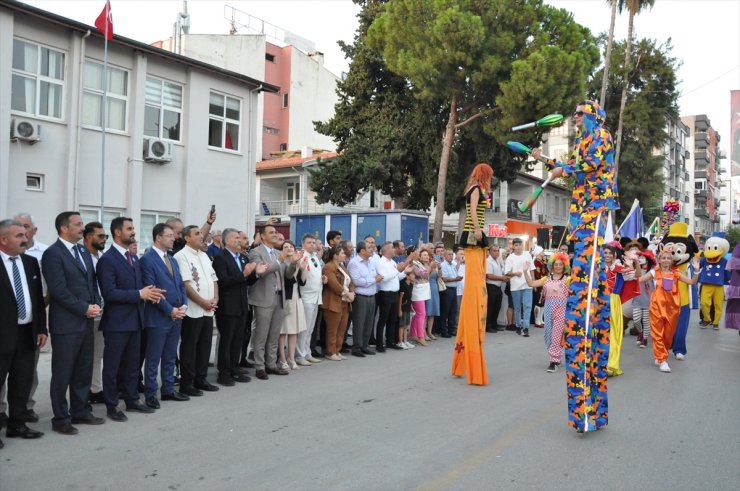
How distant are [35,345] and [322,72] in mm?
41972

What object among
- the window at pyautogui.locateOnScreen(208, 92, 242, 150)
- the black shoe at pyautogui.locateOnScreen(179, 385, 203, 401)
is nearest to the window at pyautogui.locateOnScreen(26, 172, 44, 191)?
the window at pyautogui.locateOnScreen(208, 92, 242, 150)

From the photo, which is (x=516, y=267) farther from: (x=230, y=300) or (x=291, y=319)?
(x=230, y=300)

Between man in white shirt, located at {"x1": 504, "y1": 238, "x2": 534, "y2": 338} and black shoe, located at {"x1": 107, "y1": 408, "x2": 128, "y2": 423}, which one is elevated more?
man in white shirt, located at {"x1": 504, "y1": 238, "x2": 534, "y2": 338}

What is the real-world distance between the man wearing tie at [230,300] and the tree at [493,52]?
1605cm

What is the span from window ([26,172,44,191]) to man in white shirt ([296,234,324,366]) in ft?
33.4

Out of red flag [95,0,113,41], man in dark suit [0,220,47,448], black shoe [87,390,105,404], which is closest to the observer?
man in dark suit [0,220,47,448]

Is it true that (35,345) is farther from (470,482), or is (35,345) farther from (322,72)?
(322,72)

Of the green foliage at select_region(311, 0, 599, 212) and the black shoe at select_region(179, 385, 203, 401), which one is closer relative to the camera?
the black shoe at select_region(179, 385, 203, 401)

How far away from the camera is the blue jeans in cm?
1336

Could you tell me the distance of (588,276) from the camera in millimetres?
5605

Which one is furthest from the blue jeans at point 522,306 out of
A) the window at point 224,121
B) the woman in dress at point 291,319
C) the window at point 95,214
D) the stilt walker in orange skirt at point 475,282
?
the window at point 224,121

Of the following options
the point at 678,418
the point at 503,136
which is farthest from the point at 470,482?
the point at 503,136

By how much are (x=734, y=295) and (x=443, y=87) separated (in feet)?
47.2

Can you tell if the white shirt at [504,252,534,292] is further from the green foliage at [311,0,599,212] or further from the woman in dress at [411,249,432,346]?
the green foliage at [311,0,599,212]
